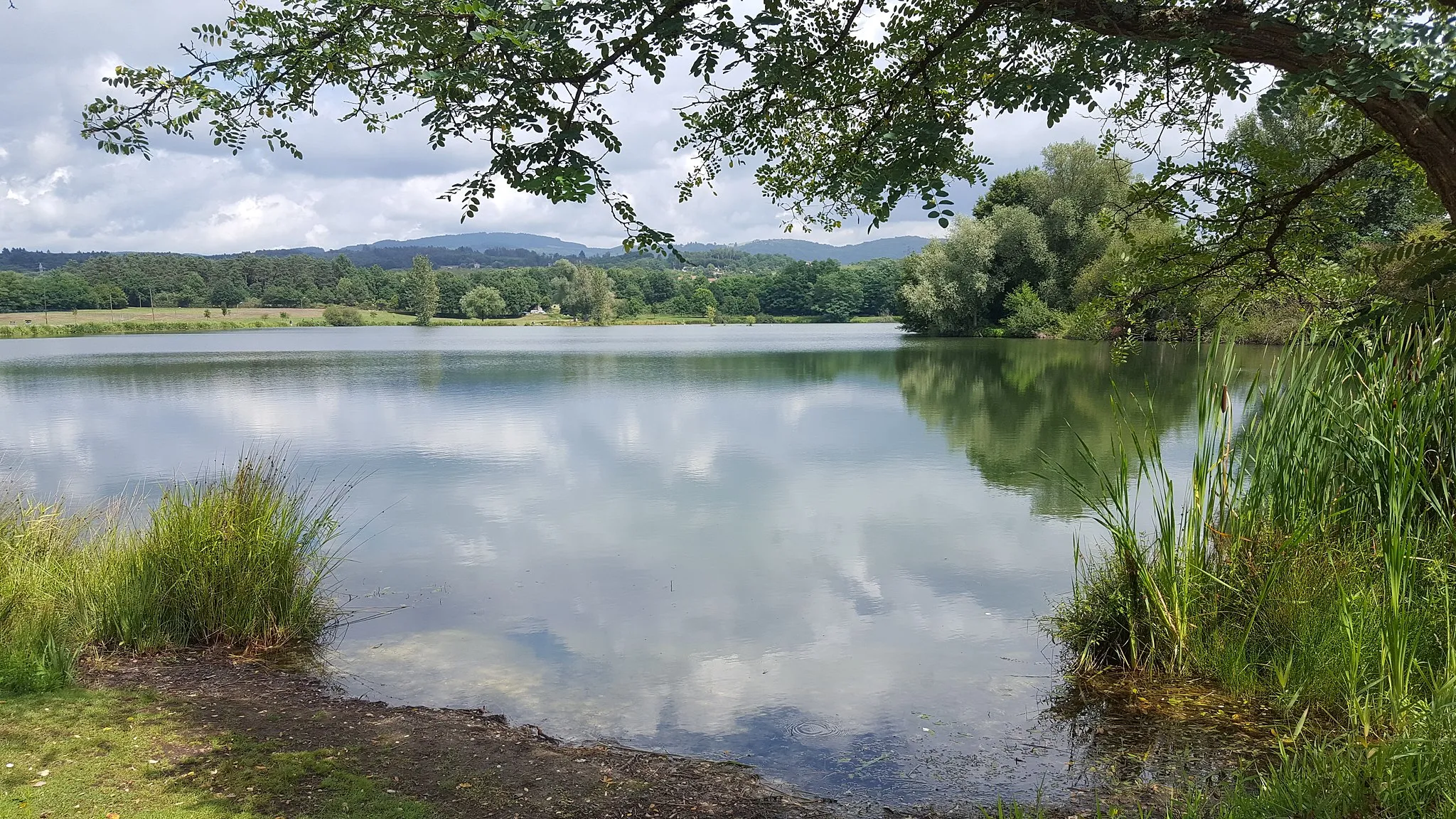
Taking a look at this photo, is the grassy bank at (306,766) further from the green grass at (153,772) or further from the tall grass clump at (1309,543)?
the tall grass clump at (1309,543)

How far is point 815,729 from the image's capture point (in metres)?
4.91

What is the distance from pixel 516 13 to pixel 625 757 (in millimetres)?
3293

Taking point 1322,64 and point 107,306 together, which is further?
point 107,306

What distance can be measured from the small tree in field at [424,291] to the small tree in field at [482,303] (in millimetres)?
3100

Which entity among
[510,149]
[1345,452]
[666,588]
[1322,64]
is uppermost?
[1322,64]

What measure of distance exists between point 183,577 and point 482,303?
9001cm

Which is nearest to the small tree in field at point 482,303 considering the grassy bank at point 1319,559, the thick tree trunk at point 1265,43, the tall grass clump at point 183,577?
the tall grass clump at point 183,577

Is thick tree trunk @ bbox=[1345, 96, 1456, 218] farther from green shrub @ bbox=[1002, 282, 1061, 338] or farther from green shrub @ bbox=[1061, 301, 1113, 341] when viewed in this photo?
green shrub @ bbox=[1002, 282, 1061, 338]

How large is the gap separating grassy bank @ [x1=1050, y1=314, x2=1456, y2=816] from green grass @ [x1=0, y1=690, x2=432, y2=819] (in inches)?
147

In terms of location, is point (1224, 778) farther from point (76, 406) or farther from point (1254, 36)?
point (76, 406)

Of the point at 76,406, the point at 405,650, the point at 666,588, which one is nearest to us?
the point at 405,650

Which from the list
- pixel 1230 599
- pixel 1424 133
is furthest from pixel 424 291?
pixel 1424 133

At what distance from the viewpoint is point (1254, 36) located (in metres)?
3.75

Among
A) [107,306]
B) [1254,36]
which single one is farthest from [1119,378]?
[107,306]
